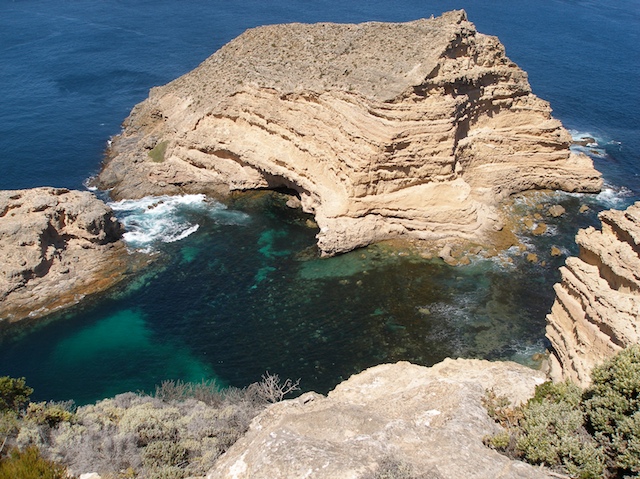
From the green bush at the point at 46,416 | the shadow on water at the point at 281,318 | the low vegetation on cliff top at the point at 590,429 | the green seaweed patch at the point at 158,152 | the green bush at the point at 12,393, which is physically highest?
the low vegetation on cliff top at the point at 590,429

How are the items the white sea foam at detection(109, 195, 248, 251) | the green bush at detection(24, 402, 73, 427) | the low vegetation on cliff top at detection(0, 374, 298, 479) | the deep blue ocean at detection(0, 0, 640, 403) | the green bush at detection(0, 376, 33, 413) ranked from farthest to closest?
the white sea foam at detection(109, 195, 248, 251), the deep blue ocean at detection(0, 0, 640, 403), the green bush at detection(0, 376, 33, 413), the green bush at detection(24, 402, 73, 427), the low vegetation on cliff top at detection(0, 374, 298, 479)

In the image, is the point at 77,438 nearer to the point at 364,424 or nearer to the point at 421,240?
the point at 364,424

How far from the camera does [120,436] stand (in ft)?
59.6

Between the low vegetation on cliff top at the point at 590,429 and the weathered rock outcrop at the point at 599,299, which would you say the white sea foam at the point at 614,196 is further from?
the low vegetation on cliff top at the point at 590,429

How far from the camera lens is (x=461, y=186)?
3756cm

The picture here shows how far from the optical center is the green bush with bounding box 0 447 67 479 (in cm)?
1441

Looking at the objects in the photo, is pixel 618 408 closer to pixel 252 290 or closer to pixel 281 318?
pixel 281 318

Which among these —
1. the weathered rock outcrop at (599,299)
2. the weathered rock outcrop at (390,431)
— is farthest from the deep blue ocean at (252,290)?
the weathered rock outcrop at (390,431)

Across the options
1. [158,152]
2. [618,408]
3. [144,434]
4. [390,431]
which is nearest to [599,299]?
[618,408]

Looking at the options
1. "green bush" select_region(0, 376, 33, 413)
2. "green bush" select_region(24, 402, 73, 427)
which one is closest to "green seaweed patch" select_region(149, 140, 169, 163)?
"green bush" select_region(0, 376, 33, 413)

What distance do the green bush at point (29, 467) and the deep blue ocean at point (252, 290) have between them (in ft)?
36.4

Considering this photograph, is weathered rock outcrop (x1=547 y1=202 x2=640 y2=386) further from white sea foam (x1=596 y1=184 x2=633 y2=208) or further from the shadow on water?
white sea foam (x1=596 y1=184 x2=633 y2=208)

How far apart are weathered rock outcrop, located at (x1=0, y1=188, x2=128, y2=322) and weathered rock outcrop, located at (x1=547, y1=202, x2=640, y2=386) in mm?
26237

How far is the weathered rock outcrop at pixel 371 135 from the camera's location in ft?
116
